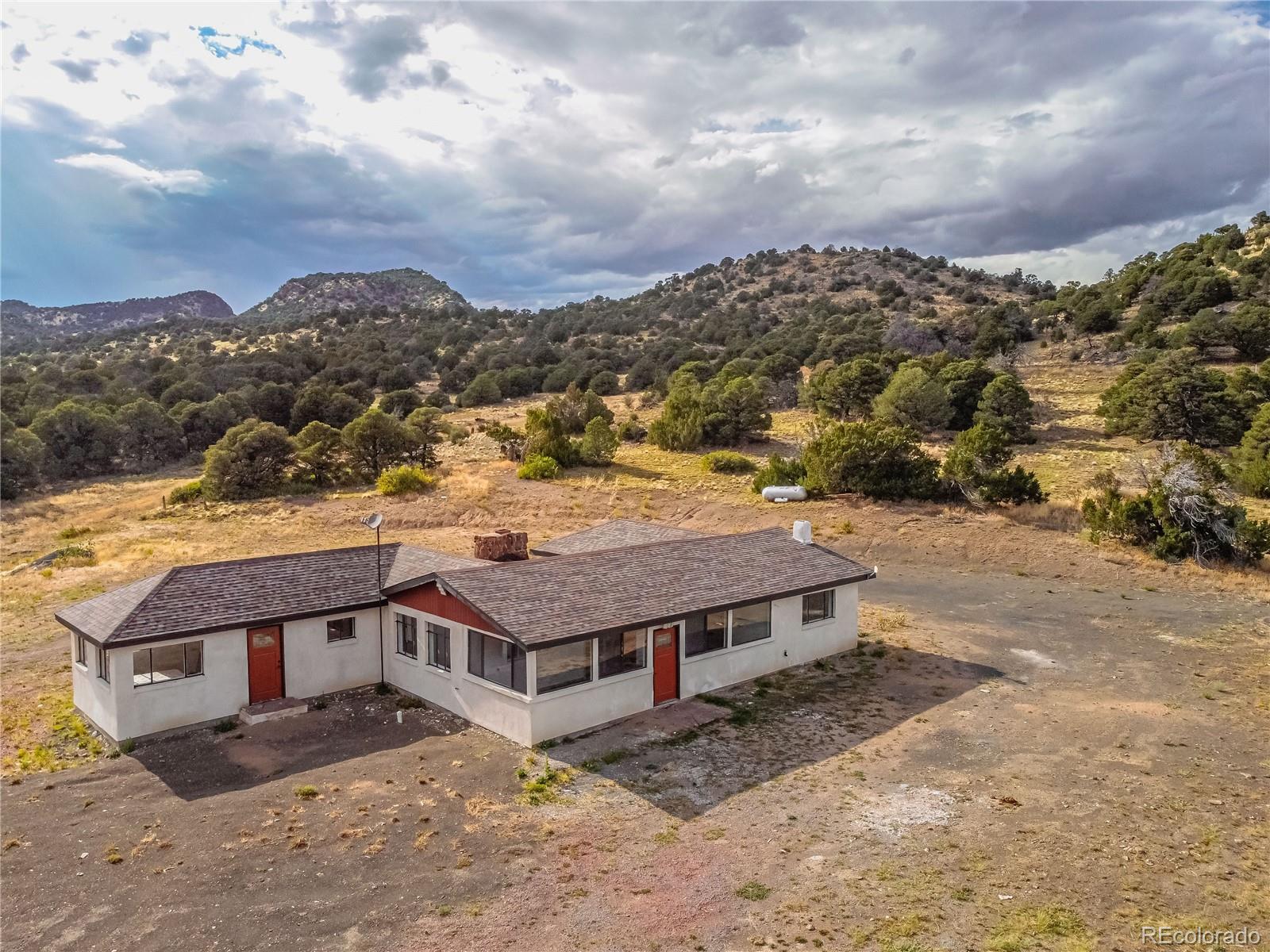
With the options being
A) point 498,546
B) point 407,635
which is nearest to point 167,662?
point 407,635

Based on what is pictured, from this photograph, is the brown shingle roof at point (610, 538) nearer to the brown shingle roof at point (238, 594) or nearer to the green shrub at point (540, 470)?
the brown shingle roof at point (238, 594)

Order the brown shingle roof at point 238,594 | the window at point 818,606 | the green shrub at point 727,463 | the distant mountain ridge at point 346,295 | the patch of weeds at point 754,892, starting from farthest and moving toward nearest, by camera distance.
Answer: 1. the distant mountain ridge at point 346,295
2. the green shrub at point 727,463
3. the window at point 818,606
4. the brown shingle roof at point 238,594
5. the patch of weeds at point 754,892

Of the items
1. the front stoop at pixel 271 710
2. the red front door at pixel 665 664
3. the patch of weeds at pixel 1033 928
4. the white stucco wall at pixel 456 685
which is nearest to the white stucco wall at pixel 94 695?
the front stoop at pixel 271 710

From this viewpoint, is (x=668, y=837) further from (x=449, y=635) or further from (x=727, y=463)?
(x=727, y=463)

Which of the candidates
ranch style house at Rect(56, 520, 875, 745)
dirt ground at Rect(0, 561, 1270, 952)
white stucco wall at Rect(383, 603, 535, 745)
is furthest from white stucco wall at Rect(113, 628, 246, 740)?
white stucco wall at Rect(383, 603, 535, 745)

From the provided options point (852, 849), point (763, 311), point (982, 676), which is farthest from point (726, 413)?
point (763, 311)

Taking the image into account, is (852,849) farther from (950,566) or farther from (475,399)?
(475,399)
